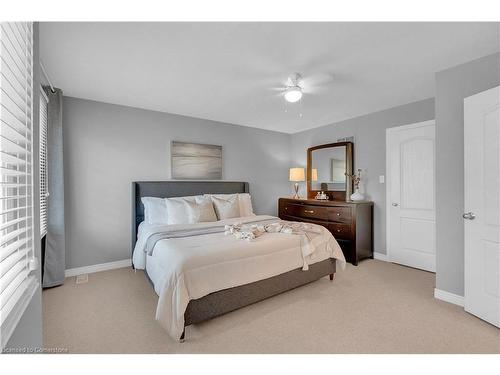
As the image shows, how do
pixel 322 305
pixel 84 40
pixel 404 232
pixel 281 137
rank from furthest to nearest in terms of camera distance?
pixel 281 137 → pixel 404 232 → pixel 322 305 → pixel 84 40

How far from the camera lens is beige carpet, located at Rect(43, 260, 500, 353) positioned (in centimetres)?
172

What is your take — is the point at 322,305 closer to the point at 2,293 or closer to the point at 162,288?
the point at 162,288

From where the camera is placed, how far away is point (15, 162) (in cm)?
92

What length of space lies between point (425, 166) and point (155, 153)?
3.94 meters

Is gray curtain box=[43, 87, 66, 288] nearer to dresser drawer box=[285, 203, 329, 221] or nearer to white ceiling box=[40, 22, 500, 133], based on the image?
white ceiling box=[40, 22, 500, 133]

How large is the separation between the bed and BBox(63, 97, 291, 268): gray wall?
85 centimetres

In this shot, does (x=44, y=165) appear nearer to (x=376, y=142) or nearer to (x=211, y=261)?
(x=211, y=261)

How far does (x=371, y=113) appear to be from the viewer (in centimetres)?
384

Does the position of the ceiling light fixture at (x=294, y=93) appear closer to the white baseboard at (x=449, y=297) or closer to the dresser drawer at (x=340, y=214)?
the dresser drawer at (x=340, y=214)

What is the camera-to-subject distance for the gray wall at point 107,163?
10.1 ft

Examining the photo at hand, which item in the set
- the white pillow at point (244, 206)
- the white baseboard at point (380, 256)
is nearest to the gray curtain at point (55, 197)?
the white pillow at point (244, 206)

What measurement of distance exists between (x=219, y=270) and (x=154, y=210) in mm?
1666

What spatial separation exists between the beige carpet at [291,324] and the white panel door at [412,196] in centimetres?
81


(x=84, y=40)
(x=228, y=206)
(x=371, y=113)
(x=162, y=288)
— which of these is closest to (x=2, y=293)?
(x=162, y=288)
